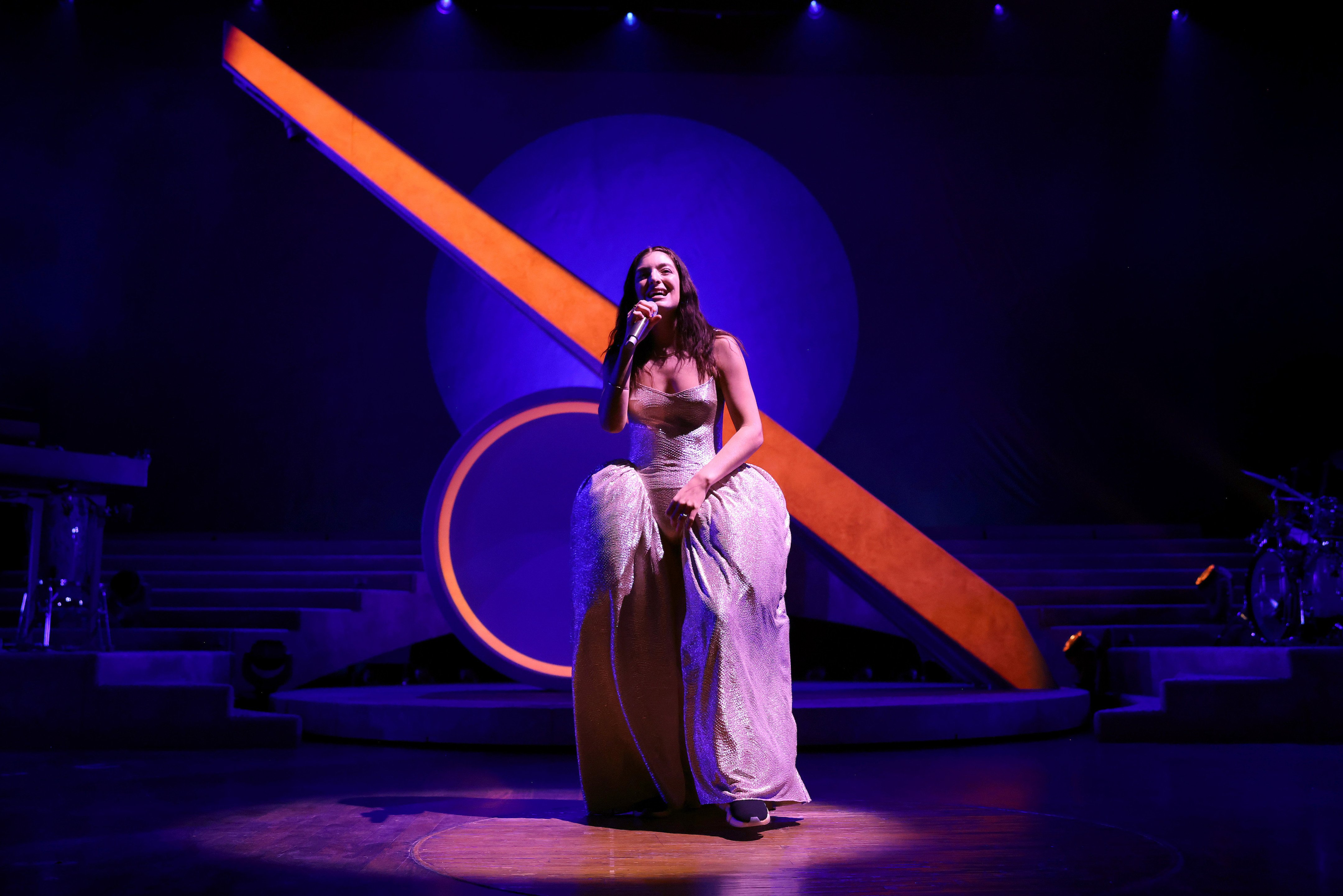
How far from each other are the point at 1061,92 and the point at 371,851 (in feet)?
33.3

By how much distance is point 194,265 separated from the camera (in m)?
10.3

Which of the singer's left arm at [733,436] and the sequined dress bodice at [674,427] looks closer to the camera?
the singer's left arm at [733,436]

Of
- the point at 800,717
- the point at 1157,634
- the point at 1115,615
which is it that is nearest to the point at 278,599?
the point at 800,717

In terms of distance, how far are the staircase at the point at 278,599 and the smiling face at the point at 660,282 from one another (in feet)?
12.5

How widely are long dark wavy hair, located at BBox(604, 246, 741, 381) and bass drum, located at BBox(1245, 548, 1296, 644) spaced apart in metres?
3.98

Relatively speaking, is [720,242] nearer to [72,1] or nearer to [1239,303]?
[1239,303]

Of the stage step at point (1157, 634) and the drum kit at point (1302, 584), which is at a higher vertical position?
the drum kit at point (1302, 584)

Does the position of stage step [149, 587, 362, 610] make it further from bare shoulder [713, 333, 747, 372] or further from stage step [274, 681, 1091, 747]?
bare shoulder [713, 333, 747, 372]

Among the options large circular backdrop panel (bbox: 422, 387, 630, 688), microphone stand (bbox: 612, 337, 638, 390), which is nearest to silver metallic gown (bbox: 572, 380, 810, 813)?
microphone stand (bbox: 612, 337, 638, 390)

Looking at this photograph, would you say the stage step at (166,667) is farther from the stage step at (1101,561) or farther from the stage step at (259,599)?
the stage step at (1101,561)

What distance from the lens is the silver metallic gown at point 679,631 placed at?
8.90 feet

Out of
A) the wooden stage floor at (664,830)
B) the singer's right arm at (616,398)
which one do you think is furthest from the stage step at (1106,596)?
the singer's right arm at (616,398)

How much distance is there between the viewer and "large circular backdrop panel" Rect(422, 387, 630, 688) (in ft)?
16.4

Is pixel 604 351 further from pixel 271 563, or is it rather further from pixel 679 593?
pixel 271 563
